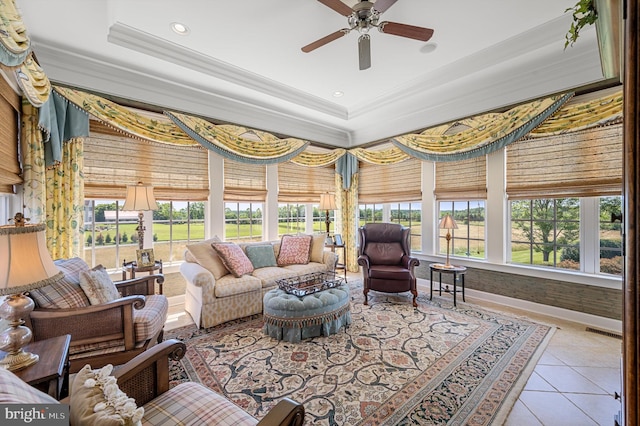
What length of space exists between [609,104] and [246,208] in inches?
187

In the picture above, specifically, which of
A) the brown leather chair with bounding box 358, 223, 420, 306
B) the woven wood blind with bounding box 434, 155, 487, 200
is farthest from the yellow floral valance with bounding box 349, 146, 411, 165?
the brown leather chair with bounding box 358, 223, 420, 306

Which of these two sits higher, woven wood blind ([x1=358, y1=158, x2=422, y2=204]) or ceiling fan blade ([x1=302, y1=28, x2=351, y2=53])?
ceiling fan blade ([x1=302, y1=28, x2=351, y2=53])

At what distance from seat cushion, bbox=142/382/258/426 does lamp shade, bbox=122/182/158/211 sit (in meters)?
2.35

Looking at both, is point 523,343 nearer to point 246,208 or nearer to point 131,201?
point 246,208

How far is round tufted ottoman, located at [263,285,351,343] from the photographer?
8.66 feet

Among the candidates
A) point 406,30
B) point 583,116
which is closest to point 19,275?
point 406,30

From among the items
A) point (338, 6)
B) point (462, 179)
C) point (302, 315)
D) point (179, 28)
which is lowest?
point (302, 315)

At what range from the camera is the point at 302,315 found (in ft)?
8.64

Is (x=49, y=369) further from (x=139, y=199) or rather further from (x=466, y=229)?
(x=466, y=229)

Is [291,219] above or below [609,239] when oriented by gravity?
above

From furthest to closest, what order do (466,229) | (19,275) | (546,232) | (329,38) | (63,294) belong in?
(466,229) < (546,232) < (329,38) < (63,294) < (19,275)

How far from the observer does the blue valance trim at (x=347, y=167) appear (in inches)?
224

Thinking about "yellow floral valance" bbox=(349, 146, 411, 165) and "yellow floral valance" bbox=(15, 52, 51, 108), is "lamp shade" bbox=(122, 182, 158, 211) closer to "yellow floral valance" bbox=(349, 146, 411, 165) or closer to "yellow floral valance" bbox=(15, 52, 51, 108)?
"yellow floral valance" bbox=(15, 52, 51, 108)

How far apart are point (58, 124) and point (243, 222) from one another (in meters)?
2.54
